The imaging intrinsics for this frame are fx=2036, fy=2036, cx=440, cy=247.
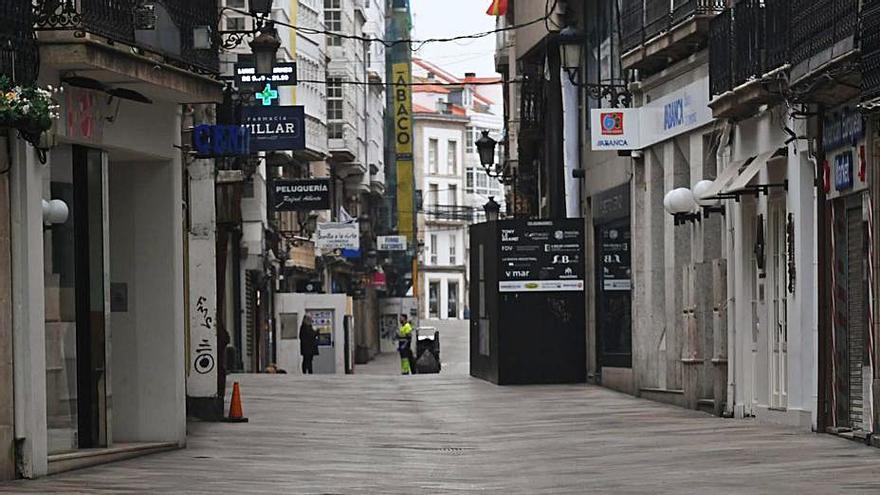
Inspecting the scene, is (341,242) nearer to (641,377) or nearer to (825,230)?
(641,377)

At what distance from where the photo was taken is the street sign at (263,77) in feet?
105

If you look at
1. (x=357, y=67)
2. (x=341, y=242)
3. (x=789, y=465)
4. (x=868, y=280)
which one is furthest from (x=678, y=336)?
(x=357, y=67)

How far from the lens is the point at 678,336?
30031 mm

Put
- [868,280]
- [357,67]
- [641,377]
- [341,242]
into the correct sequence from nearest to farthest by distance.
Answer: [868,280], [641,377], [341,242], [357,67]

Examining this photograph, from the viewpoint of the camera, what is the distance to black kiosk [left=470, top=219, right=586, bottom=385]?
37.0 m

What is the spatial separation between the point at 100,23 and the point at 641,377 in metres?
16.1

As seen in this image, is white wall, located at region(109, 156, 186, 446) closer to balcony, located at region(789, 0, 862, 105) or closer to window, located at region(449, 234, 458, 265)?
balcony, located at region(789, 0, 862, 105)

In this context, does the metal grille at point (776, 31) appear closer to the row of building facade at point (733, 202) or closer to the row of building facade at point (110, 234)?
the row of building facade at point (733, 202)

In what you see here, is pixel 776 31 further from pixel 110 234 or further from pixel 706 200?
pixel 110 234

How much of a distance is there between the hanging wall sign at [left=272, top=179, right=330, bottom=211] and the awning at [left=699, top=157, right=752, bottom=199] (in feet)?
82.3

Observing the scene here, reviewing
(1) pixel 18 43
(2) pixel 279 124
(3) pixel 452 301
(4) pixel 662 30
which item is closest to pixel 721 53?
(4) pixel 662 30

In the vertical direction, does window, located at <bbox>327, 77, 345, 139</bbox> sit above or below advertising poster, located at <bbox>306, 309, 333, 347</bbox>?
above

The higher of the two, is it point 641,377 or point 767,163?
point 767,163

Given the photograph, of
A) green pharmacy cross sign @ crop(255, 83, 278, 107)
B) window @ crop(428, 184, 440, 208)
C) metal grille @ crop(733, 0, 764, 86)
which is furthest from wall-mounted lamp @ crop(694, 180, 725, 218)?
window @ crop(428, 184, 440, 208)
